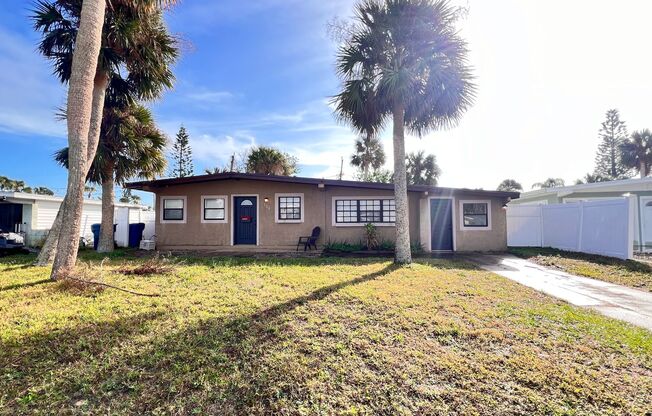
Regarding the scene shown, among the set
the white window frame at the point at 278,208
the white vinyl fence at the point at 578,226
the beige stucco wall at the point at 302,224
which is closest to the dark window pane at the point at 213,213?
the beige stucco wall at the point at 302,224

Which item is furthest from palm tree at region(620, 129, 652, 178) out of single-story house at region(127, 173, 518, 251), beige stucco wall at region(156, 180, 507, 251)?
beige stucco wall at region(156, 180, 507, 251)

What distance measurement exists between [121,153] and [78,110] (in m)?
4.44

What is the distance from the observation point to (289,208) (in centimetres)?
1206

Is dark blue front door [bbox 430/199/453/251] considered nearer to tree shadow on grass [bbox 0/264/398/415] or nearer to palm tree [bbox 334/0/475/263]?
palm tree [bbox 334/0/475/263]

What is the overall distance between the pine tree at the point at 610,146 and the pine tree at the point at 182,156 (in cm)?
4427

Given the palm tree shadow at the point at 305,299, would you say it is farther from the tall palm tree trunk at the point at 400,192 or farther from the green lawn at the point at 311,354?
the tall palm tree trunk at the point at 400,192

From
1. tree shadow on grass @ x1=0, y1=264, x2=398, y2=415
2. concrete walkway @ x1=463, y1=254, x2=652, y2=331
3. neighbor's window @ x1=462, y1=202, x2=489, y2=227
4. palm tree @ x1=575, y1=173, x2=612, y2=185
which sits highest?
palm tree @ x1=575, y1=173, x2=612, y2=185

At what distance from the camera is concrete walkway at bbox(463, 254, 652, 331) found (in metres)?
4.95

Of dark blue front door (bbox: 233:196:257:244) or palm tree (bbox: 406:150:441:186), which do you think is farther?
palm tree (bbox: 406:150:441:186)

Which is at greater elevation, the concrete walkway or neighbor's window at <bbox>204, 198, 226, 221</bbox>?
neighbor's window at <bbox>204, 198, 226, 221</bbox>

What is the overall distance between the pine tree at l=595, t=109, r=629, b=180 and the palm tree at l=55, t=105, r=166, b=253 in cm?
4274

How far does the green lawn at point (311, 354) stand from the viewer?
2482 millimetres

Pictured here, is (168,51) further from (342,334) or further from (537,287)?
(537,287)

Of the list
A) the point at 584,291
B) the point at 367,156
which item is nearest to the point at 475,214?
the point at 584,291
